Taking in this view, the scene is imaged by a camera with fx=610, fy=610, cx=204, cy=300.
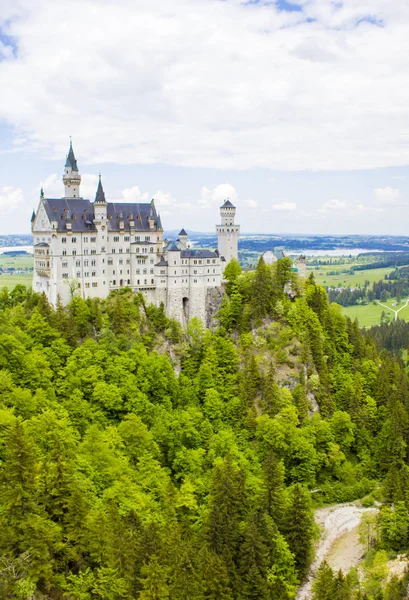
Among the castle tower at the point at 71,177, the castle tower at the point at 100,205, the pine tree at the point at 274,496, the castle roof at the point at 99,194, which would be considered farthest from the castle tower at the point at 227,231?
the pine tree at the point at 274,496

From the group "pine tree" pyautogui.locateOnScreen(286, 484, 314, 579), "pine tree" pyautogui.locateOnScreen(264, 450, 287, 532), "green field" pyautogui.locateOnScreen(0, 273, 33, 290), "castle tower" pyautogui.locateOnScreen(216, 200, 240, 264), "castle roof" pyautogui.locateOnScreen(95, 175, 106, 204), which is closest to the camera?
"pine tree" pyautogui.locateOnScreen(286, 484, 314, 579)

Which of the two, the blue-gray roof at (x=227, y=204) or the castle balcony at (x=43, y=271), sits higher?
the blue-gray roof at (x=227, y=204)

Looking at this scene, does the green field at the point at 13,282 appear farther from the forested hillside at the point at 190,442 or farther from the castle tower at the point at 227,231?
the castle tower at the point at 227,231

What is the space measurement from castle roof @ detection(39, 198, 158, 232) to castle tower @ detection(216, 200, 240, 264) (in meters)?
12.8

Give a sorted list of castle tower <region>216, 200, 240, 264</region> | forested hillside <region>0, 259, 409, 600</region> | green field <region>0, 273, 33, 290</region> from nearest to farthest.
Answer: forested hillside <region>0, 259, 409, 600</region>
castle tower <region>216, 200, 240, 264</region>
green field <region>0, 273, 33, 290</region>

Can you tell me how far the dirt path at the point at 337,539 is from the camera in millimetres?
67375

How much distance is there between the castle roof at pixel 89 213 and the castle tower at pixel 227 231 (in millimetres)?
12784

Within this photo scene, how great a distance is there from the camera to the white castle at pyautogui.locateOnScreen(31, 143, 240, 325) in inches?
3814

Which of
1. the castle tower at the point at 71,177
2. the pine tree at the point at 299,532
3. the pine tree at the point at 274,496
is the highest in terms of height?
the castle tower at the point at 71,177

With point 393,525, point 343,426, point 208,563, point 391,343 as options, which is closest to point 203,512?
point 208,563

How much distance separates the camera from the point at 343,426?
92500mm

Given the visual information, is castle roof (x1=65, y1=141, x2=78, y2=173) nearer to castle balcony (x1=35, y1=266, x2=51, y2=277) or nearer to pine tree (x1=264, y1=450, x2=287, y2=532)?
castle balcony (x1=35, y1=266, x2=51, y2=277)

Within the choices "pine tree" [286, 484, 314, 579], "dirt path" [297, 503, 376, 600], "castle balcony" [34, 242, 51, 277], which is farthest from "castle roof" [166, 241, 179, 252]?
"pine tree" [286, 484, 314, 579]

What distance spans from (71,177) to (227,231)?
29.4 m
